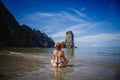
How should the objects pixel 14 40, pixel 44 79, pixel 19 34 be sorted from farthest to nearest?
pixel 19 34
pixel 14 40
pixel 44 79

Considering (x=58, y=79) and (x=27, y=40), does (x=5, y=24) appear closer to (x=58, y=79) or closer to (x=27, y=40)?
(x=27, y=40)

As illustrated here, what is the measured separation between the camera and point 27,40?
110250mm

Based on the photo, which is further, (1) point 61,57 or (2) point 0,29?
(2) point 0,29

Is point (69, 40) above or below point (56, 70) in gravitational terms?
above

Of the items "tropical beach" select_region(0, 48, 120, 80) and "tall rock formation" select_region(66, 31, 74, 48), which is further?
"tall rock formation" select_region(66, 31, 74, 48)

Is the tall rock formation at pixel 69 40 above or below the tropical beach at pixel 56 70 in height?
above

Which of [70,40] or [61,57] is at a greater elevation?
[70,40]

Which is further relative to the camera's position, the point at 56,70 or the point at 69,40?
the point at 69,40

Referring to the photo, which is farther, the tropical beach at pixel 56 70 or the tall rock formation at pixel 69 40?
the tall rock formation at pixel 69 40

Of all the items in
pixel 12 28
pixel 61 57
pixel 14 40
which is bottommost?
pixel 61 57

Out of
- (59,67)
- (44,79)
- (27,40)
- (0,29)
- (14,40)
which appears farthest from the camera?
(27,40)

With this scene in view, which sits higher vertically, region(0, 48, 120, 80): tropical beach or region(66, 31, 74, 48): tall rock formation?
region(66, 31, 74, 48): tall rock formation

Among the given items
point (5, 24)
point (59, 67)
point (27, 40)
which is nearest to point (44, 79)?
point (59, 67)

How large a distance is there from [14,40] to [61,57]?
81581 mm
